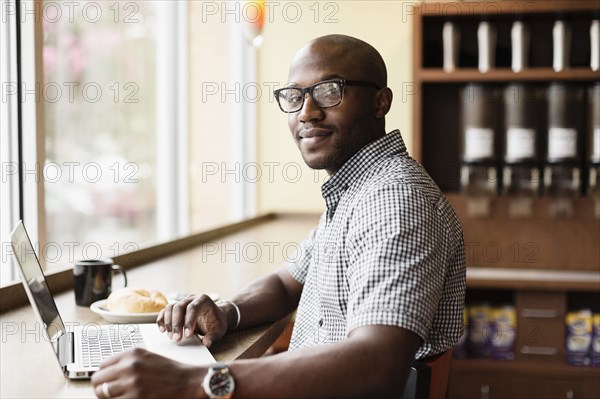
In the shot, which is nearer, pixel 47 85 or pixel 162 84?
pixel 47 85

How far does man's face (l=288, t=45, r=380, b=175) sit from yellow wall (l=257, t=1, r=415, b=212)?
2531mm

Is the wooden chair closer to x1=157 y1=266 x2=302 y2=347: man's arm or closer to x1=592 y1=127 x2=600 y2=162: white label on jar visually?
x1=157 y1=266 x2=302 y2=347: man's arm

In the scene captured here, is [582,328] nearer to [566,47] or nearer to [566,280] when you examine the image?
[566,280]

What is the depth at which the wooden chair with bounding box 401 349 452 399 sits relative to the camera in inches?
47.7

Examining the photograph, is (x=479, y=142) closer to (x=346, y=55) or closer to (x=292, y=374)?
(x=346, y=55)

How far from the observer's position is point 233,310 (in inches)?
64.1

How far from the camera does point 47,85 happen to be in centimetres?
227

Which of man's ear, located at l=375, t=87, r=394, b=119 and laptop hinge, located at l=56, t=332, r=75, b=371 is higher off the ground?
man's ear, located at l=375, t=87, r=394, b=119

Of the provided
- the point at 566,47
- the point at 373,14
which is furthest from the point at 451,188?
the point at 373,14

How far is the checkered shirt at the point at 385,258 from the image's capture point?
3.71ft

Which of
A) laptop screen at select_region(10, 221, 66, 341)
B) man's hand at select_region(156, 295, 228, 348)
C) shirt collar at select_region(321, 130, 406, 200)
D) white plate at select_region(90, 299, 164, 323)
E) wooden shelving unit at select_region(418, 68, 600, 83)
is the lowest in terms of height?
white plate at select_region(90, 299, 164, 323)

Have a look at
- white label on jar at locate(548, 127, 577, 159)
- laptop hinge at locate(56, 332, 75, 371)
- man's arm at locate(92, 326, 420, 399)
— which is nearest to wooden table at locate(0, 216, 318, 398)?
laptop hinge at locate(56, 332, 75, 371)

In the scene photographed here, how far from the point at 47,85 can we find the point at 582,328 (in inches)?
86.7

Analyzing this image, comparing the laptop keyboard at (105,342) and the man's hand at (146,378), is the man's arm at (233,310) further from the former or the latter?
the man's hand at (146,378)
